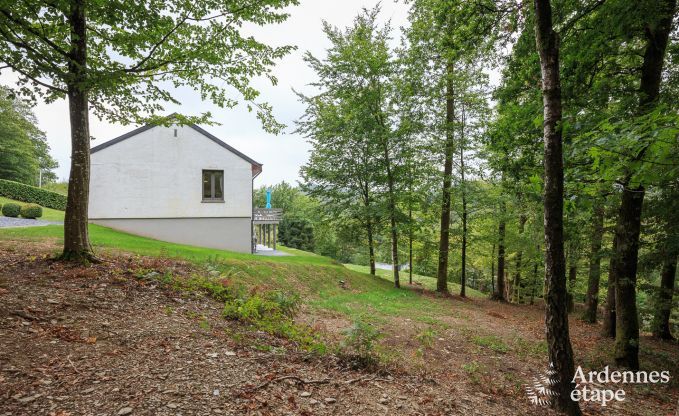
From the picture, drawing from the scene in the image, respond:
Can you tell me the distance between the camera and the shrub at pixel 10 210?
1984cm

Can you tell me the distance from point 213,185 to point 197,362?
16.5 m

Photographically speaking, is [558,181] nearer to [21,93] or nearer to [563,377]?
[563,377]

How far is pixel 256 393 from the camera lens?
3.22 meters

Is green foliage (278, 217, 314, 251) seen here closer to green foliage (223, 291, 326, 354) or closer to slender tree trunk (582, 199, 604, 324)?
slender tree trunk (582, 199, 604, 324)

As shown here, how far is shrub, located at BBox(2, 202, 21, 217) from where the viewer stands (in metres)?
19.8

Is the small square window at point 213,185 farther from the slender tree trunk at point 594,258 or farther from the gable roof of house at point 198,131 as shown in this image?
the slender tree trunk at point 594,258

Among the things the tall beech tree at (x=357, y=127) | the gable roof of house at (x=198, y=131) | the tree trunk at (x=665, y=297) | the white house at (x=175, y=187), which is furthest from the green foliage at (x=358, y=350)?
the white house at (x=175, y=187)

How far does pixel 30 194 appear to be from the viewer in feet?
93.6

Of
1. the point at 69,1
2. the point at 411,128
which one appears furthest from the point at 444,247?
the point at 69,1

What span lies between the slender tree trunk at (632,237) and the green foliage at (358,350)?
18.6 feet

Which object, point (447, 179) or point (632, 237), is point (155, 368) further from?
point (447, 179)

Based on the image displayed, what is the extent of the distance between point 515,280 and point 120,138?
26.1 m

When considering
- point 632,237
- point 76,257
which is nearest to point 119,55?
point 76,257

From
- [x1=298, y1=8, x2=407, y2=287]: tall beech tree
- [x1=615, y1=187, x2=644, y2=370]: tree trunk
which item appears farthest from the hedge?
[x1=615, y1=187, x2=644, y2=370]: tree trunk
